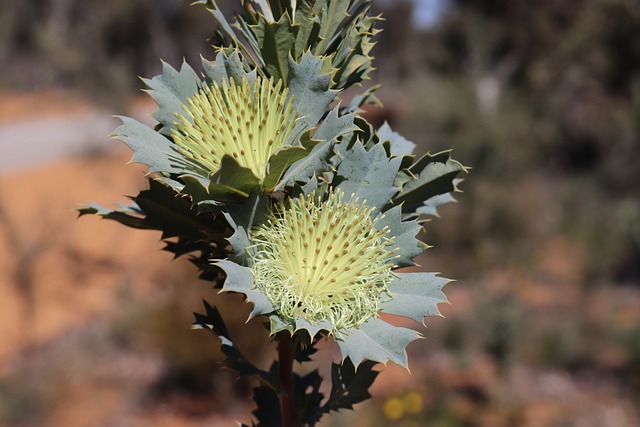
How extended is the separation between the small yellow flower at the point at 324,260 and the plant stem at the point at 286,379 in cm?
14

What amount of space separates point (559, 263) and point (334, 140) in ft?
31.7

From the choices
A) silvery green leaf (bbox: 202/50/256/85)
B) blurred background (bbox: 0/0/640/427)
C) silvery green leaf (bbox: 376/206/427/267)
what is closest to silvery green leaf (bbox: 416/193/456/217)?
silvery green leaf (bbox: 376/206/427/267)

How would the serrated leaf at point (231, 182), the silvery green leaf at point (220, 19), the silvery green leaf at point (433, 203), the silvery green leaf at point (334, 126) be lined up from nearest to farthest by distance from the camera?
the serrated leaf at point (231, 182)
the silvery green leaf at point (334, 126)
the silvery green leaf at point (220, 19)
the silvery green leaf at point (433, 203)

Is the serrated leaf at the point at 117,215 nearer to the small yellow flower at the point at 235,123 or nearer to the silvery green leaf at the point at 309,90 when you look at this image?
the small yellow flower at the point at 235,123

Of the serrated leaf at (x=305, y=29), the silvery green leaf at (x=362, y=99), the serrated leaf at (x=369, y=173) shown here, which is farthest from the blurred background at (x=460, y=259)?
the serrated leaf at (x=305, y=29)

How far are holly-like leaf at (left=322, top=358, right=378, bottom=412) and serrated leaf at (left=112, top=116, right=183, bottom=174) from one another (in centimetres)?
57

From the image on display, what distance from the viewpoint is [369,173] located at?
43.6 inches

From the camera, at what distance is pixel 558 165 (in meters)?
13.7

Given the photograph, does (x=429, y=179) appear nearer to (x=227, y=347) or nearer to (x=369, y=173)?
(x=369, y=173)

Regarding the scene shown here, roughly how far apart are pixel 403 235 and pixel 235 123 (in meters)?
0.38

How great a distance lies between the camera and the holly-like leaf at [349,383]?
128 cm

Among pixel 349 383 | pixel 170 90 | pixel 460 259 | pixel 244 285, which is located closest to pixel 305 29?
pixel 170 90

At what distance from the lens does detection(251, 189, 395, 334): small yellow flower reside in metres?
1.05

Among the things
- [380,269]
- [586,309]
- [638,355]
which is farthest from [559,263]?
[380,269]
